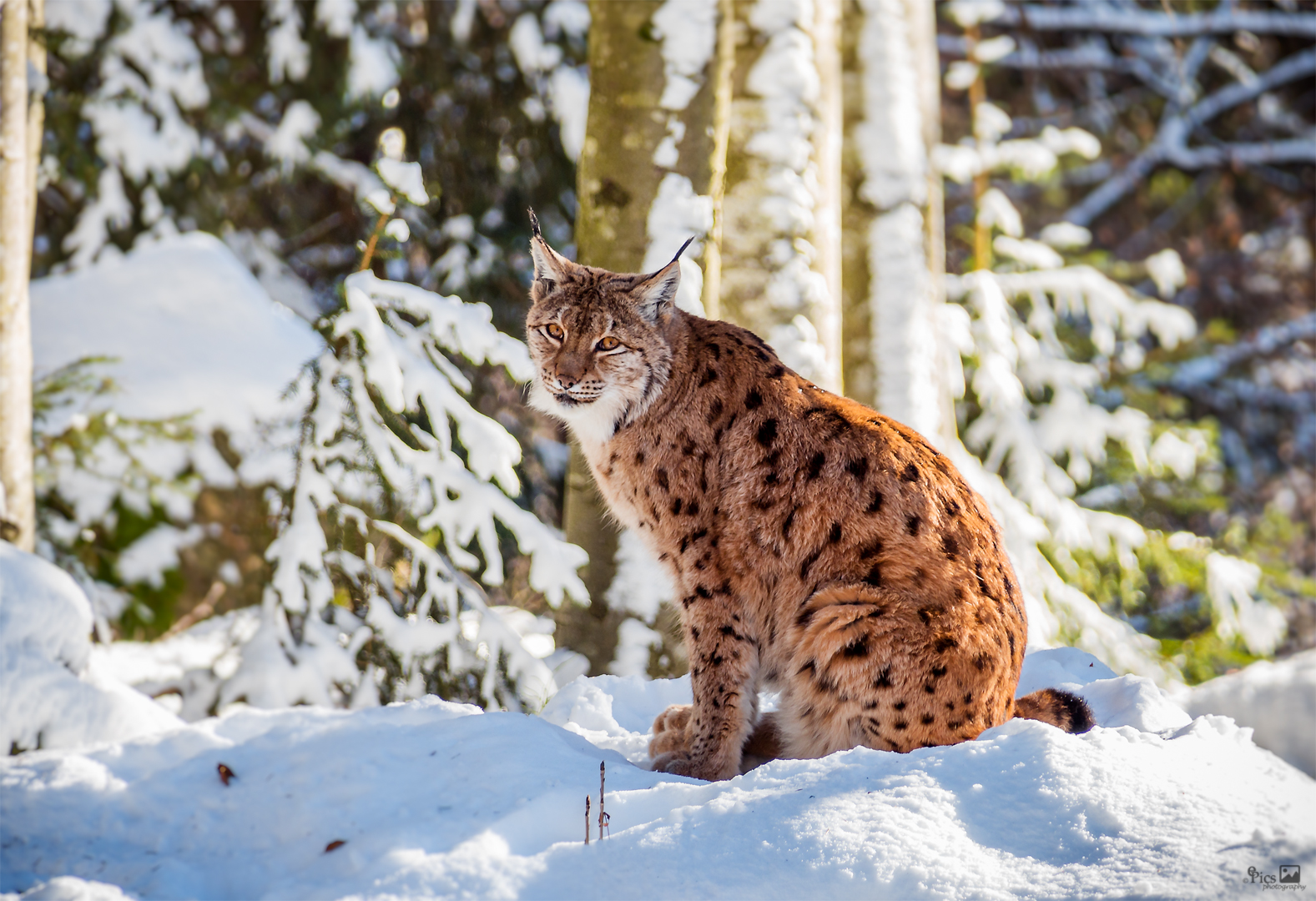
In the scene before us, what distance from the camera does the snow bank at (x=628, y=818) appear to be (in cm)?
217

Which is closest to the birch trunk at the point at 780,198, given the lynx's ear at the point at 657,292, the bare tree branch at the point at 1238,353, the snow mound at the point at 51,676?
the lynx's ear at the point at 657,292

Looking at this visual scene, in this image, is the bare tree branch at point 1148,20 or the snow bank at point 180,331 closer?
the snow bank at point 180,331

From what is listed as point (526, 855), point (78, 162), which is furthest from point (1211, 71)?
point (526, 855)

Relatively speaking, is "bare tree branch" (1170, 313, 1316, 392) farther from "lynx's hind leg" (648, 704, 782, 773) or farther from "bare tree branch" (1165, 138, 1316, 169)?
"lynx's hind leg" (648, 704, 782, 773)

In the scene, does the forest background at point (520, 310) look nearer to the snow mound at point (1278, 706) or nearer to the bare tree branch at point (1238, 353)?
the bare tree branch at point (1238, 353)

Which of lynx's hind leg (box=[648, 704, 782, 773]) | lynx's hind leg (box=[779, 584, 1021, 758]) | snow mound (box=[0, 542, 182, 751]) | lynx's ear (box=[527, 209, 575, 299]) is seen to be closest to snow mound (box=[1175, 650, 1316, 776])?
lynx's hind leg (box=[779, 584, 1021, 758])

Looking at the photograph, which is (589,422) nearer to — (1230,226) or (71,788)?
(71,788)

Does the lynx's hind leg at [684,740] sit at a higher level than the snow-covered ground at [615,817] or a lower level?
lower

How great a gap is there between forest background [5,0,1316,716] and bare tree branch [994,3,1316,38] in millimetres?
139

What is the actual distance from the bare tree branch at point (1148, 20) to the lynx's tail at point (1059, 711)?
10955 mm

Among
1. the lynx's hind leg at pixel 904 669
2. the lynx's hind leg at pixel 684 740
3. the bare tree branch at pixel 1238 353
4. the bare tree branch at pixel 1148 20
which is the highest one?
the bare tree branch at pixel 1148 20

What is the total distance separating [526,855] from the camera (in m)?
2.27

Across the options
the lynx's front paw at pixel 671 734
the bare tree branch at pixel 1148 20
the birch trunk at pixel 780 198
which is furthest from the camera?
the bare tree branch at pixel 1148 20

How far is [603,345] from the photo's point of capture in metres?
3.45
